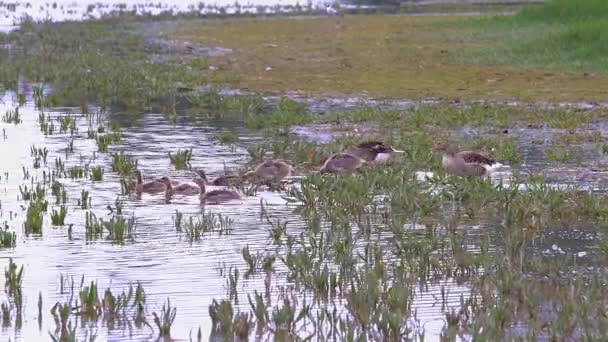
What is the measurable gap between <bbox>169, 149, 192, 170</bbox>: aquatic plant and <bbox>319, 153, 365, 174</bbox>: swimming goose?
2.04 metres

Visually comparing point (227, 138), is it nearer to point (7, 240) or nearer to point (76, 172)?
point (76, 172)

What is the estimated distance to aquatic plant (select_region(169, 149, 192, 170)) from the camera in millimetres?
14688

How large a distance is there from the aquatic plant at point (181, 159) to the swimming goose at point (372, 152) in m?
2.11

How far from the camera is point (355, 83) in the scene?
23531 millimetres

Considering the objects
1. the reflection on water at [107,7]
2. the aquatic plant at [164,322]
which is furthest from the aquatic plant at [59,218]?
the reflection on water at [107,7]

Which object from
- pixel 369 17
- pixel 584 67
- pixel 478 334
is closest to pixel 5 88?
pixel 584 67

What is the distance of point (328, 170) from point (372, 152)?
23.0 inches

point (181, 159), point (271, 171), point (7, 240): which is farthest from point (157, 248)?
point (181, 159)

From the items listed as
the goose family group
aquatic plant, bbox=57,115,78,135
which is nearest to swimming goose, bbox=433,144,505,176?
the goose family group

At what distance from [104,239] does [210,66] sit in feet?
56.2

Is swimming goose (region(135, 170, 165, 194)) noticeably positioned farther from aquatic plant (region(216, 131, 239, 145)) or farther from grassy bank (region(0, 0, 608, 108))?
grassy bank (region(0, 0, 608, 108))

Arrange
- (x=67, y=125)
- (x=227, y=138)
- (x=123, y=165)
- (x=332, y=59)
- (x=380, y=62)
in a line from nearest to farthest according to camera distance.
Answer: (x=123, y=165), (x=227, y=138), (x=67, y=125), (x=380, y=62), (x=332, y=59)

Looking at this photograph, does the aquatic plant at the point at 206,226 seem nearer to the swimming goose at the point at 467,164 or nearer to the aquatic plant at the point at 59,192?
the aquatic plant at the point at 59,192

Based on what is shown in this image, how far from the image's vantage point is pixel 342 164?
1325 cm
